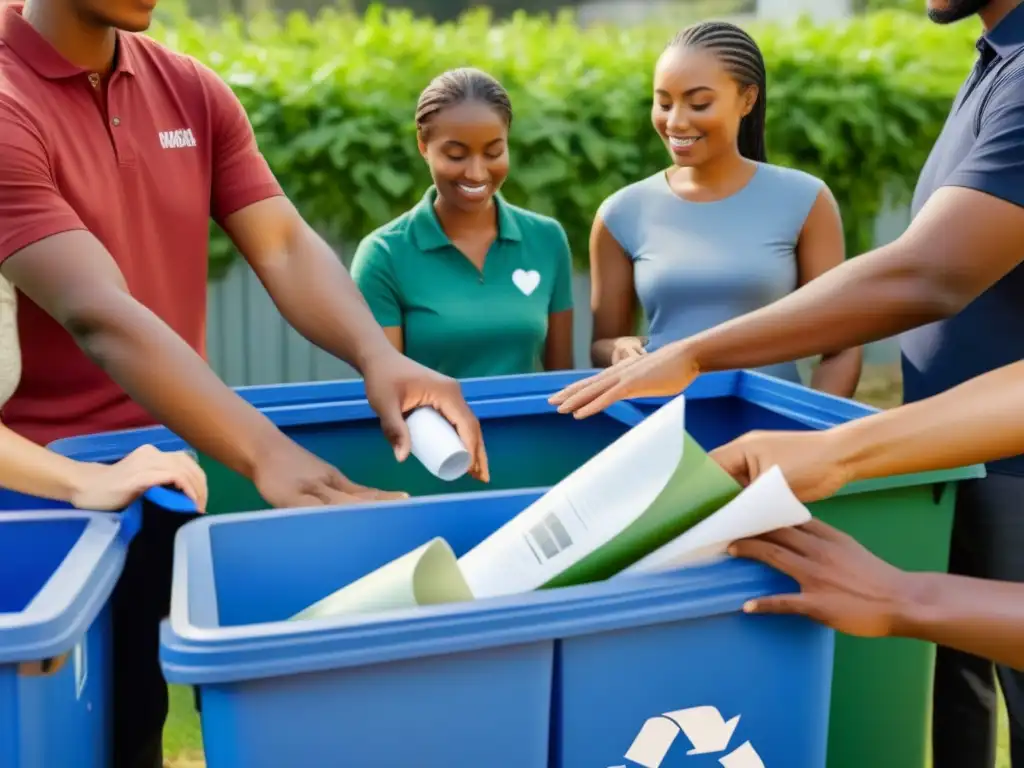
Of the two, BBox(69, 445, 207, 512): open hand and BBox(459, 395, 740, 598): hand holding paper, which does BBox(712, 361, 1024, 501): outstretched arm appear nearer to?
BBox(459, 395, 740, 598): hand holding paper

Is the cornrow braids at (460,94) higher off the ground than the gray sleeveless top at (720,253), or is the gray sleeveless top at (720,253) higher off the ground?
the cornrow braids at (460,94)

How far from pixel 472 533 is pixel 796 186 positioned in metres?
1.60

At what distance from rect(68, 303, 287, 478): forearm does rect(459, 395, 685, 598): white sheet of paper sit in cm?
43

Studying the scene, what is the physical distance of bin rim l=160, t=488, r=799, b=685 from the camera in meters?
0.99

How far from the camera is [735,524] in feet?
3.78

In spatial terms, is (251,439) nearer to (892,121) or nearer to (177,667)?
(177,667)

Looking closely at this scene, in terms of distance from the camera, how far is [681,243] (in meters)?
2.62

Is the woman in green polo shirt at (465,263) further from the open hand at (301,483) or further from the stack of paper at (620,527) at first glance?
the stack of paper at (620,527)

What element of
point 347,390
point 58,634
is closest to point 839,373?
point 347,390

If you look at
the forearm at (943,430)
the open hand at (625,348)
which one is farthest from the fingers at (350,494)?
the open hand at (625,348)

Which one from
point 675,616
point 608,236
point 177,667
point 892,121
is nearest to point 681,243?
point 608,236

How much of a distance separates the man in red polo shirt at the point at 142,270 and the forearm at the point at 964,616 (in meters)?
0.66

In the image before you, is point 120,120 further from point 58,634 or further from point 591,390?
point 58,634

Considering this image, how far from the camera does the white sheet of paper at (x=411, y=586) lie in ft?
3.69
